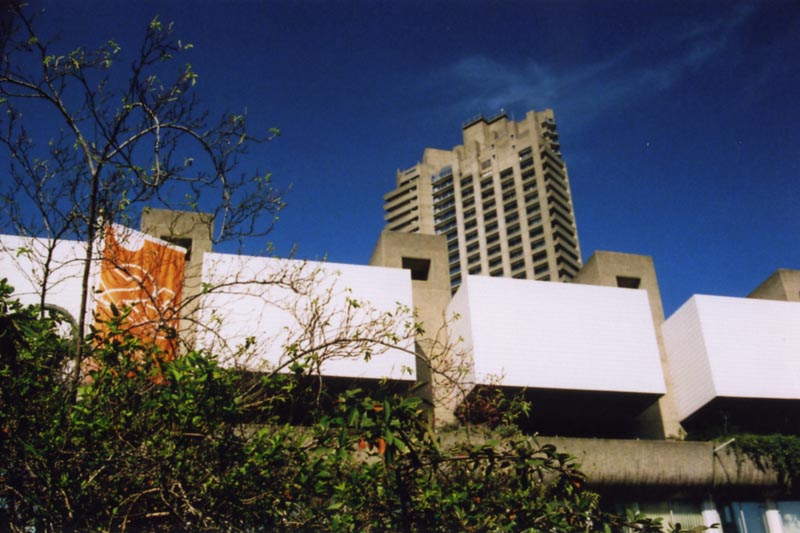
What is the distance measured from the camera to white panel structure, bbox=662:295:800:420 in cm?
2408

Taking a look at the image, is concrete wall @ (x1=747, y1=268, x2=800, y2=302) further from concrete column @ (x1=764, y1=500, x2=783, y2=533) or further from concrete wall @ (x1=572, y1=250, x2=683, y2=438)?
concrete column @ (x1=764, y1=500, x2=783, y2=533)

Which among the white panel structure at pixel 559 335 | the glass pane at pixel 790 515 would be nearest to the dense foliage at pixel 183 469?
the glass pane at pixel 790 515

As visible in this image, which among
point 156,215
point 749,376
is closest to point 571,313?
point 749,376

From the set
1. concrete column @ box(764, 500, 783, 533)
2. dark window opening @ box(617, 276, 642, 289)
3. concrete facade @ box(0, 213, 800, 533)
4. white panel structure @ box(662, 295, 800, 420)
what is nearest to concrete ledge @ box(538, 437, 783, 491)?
concrete column @ box(764, 500, 783, 533)

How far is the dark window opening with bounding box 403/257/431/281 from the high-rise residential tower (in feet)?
189

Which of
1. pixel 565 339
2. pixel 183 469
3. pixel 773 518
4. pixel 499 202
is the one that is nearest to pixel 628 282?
pixel 565 339

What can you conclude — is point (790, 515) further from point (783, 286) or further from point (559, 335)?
point (783, 286)

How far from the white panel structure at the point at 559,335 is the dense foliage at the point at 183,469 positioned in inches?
615

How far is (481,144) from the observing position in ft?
337

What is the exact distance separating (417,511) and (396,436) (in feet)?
6.54

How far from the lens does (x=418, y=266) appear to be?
91.7 ft

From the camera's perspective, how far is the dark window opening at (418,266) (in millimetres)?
27453

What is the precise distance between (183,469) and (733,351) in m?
22.1

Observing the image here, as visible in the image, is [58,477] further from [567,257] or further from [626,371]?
[567,257]
